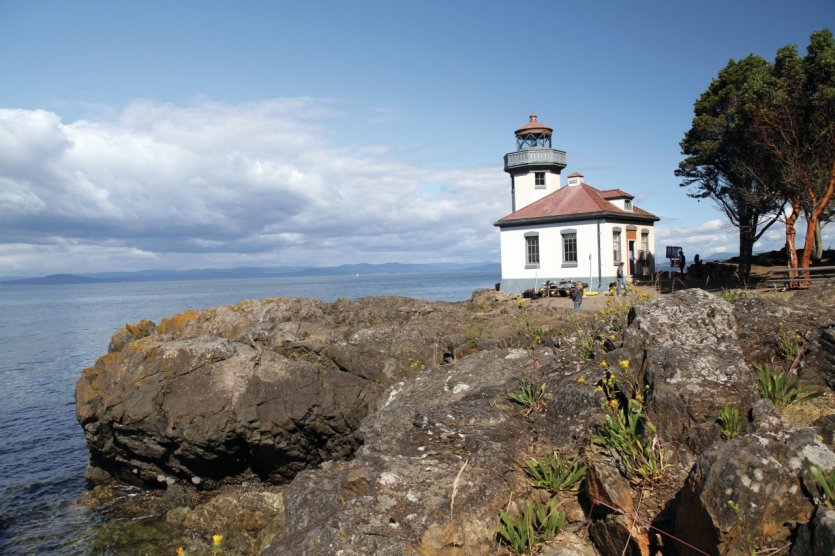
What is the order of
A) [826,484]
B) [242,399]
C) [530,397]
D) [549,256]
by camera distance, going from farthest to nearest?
[549,256] < [242,399] < [530,397] < [826,484]

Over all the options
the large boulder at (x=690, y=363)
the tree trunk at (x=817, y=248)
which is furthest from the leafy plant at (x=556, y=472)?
the tree trunk at (x=817, y=248)

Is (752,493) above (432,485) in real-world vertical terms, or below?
above

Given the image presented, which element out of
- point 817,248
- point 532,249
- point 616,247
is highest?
point 532,249

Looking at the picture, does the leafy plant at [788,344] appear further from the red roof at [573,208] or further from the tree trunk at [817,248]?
the tree trunk at [817,248]

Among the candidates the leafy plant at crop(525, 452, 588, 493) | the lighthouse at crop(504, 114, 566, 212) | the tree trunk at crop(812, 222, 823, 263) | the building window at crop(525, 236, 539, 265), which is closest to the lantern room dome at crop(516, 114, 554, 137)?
the lighthouse at crop(504, 114, 566, 212)

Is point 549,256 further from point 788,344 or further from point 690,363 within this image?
point 690,363

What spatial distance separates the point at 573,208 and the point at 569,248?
2.47 meters

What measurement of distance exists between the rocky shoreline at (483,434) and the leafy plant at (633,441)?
0.03m

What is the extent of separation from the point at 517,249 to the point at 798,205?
14683 mm

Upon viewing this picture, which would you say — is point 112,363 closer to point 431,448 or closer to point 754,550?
point 431,448

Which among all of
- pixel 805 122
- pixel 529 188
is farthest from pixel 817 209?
pixel 529 188

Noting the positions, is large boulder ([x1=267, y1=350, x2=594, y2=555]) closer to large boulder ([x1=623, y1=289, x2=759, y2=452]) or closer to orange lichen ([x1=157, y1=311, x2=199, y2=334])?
large boulder ([x1=623, y1=289, x2=759, y2=452])

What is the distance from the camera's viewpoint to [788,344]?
6.62 metres

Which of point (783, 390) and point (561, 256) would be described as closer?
point (783, 390)
